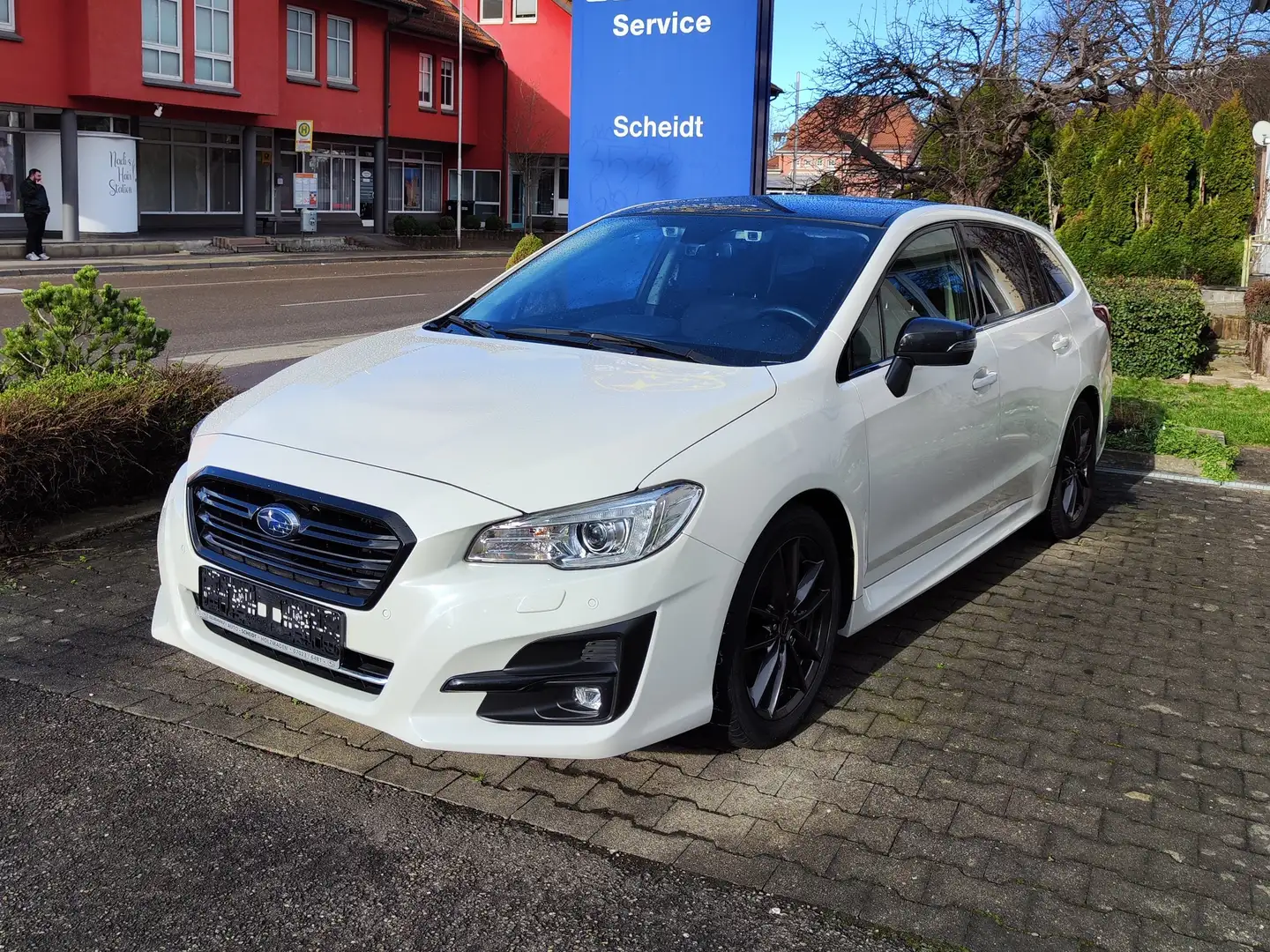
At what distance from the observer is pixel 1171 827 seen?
362 centimetres

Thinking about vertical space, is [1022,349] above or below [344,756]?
above

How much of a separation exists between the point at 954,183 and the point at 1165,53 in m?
4.02

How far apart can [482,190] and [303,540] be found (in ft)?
160

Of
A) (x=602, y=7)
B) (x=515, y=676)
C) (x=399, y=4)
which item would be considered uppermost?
(x=399, y=4)

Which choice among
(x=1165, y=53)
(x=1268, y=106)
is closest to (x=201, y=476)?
(x=1165, y=53)

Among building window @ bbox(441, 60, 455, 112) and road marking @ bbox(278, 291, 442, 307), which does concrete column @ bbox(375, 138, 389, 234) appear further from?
road marking @ bbox(278, 291, 442, 307)

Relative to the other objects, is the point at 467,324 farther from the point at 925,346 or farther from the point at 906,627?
the point at 906,627

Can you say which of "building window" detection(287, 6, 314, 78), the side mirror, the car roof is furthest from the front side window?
"building window" detection(287, 6, 314, 78)

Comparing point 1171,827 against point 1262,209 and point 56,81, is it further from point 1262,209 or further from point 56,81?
point 56,81

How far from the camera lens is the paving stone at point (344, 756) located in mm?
3834

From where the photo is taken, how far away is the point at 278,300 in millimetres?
20016

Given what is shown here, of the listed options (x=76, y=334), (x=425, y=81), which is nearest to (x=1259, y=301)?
(x=76, y=334)

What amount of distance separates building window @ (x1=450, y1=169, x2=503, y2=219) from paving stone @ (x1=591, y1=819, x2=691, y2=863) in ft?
156

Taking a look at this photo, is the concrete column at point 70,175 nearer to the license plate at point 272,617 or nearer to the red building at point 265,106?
the red building at point 265,106
